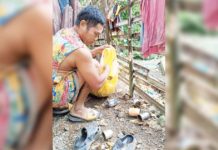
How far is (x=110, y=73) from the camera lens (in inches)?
33.8

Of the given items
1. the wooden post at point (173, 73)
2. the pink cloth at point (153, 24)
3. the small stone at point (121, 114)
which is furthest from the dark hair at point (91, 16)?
the wooden post at point (173, 73)

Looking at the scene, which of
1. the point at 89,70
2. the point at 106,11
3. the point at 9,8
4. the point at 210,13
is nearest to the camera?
the point at 210,13

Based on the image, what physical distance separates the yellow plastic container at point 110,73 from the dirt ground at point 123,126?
2 centimetres

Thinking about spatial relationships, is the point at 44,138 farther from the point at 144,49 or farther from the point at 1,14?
the point at 144,49

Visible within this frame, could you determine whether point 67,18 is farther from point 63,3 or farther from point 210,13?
point 210,13

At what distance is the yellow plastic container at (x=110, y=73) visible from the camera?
0.84 m

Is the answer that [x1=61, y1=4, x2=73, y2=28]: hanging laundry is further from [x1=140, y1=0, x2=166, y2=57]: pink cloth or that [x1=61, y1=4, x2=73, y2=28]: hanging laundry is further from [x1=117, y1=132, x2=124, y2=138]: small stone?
[x1=117, y1=132, x2=124, y2=138]: small stone

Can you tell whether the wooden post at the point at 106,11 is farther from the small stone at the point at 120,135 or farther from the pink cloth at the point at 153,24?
the small stone at the point at 120,135

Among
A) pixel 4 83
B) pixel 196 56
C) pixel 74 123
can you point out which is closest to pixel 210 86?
pixel 196 56

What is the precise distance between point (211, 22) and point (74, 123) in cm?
68

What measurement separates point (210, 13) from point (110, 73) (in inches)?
20.6

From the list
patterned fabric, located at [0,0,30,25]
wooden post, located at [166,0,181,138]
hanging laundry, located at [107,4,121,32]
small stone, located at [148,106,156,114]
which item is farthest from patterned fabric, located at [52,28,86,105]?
wooden post, located at [166,0,181,138]

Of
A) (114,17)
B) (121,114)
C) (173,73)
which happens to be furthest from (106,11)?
(173,73)

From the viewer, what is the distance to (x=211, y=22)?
1.17 ft
